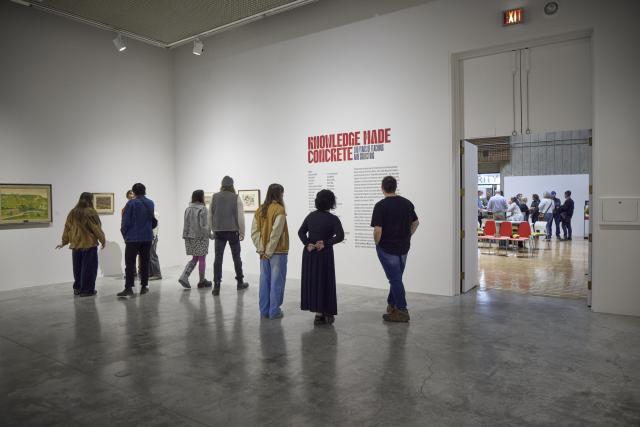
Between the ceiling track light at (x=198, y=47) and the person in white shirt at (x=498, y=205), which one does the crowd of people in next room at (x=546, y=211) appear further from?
the ceiling track light at (x=198, y=47)

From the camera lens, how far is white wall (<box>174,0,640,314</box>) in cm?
→ 546

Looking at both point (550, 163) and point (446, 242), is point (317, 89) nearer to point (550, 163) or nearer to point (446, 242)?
point (446, 242)

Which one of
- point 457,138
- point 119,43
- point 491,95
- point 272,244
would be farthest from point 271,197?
point 119,43

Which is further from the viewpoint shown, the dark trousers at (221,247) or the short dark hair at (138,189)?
the dark trousers at (221,247)

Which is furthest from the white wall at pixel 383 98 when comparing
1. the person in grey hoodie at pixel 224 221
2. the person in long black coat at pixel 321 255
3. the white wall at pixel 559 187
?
the white wall at pixel 559 187

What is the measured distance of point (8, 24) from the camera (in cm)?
743

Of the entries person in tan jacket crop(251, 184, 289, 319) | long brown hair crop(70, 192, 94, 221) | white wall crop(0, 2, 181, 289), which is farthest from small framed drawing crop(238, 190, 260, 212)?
person in tan jacket crop(251, 184, 289, 319)

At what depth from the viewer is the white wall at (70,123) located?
7508 millimetres

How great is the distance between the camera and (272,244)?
5.18 meters

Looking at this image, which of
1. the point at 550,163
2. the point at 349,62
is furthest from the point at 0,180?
the point at 550,163

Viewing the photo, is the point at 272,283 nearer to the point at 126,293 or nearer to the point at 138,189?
the point at 126,293

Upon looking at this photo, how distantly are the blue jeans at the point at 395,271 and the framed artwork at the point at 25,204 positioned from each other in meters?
6.08

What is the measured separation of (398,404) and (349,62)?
229 inches

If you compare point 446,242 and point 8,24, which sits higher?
point 8,24
